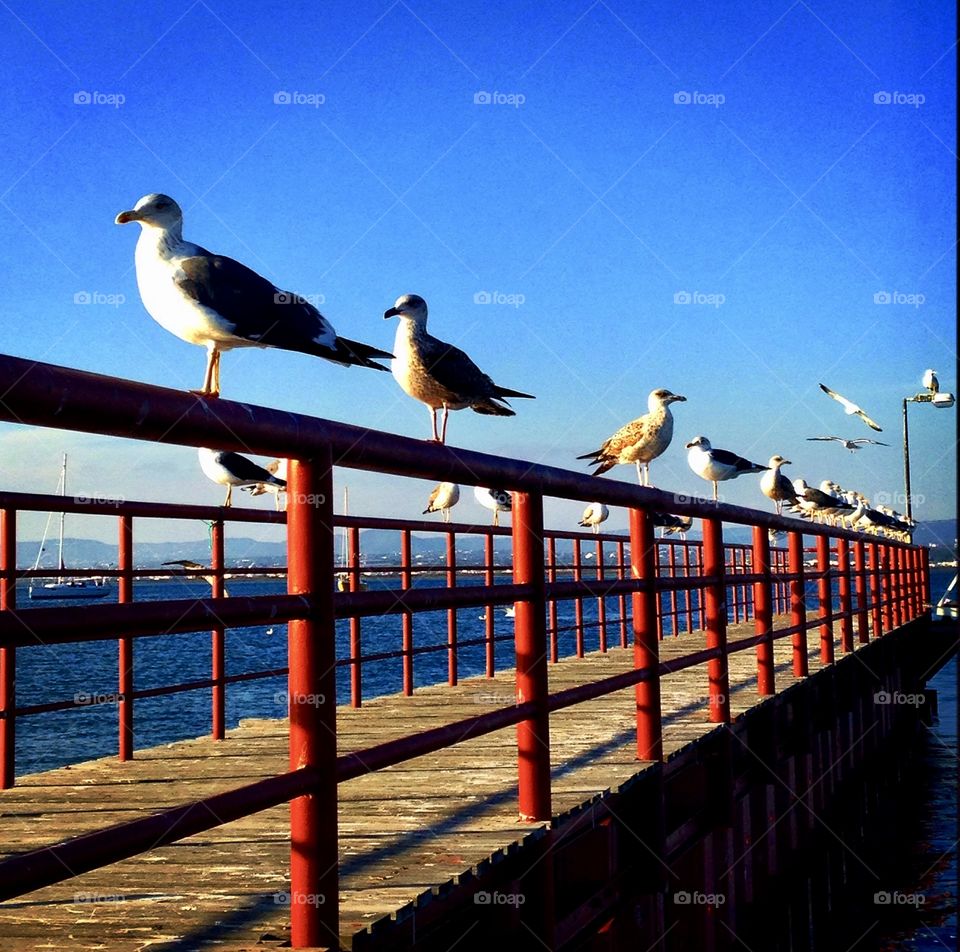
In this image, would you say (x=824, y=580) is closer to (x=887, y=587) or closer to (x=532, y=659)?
(x=532, y=659)

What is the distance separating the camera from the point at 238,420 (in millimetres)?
2225

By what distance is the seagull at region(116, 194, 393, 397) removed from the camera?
5.07 metres

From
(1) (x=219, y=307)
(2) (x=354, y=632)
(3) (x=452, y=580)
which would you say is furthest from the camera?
(3) (x=452, y=580)

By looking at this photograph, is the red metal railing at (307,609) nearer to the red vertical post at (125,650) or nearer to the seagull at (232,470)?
the red vertical post at (125,650)

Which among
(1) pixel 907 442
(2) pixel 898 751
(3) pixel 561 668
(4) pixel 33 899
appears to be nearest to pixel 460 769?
(4) pixel 33 899

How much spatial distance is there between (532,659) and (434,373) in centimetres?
441

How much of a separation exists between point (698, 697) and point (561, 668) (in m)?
3.13

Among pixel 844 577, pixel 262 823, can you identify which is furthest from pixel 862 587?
pixel 262 823

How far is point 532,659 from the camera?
11.6 ft

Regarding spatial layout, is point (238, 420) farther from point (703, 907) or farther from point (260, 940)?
point (703, 907)

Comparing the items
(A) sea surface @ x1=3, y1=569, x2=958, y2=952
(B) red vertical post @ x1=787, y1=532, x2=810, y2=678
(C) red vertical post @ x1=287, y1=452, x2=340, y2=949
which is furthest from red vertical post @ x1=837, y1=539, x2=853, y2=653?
(C) red vertical post @ x1=287, y1=452, x2=340, y2=949

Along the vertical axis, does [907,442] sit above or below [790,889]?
above

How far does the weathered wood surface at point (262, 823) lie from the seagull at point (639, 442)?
5.02 m

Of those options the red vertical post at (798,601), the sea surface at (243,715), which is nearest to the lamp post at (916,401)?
the sea surface at (243,715)
